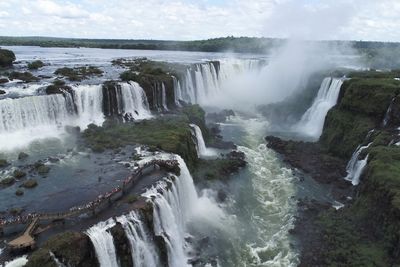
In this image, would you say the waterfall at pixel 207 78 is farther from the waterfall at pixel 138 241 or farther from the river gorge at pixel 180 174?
the waterfall at pixel 138 241

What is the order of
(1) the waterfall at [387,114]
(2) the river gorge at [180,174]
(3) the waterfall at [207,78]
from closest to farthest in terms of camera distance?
(2) the river gorge at [180,174]
(1) the waterfall at [387,114]
(3) the waterfall at [207,78]

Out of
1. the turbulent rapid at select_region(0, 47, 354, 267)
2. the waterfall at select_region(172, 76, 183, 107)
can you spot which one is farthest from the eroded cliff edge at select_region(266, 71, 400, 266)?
the waterfall at select_region(172, 76, 183, 107)

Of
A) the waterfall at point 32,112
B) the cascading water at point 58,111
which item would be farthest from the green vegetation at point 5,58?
the waterfall at point 32,112

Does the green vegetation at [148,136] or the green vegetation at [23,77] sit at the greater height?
the green vegetation at [23,77]

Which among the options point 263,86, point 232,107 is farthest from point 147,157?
point 263,86

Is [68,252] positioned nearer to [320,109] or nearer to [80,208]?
[80,208]

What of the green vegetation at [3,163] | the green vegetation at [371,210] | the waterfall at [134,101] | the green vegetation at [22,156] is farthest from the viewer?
the waterfall at [134,101]

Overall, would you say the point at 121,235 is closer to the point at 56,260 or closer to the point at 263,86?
the point at 56,260
